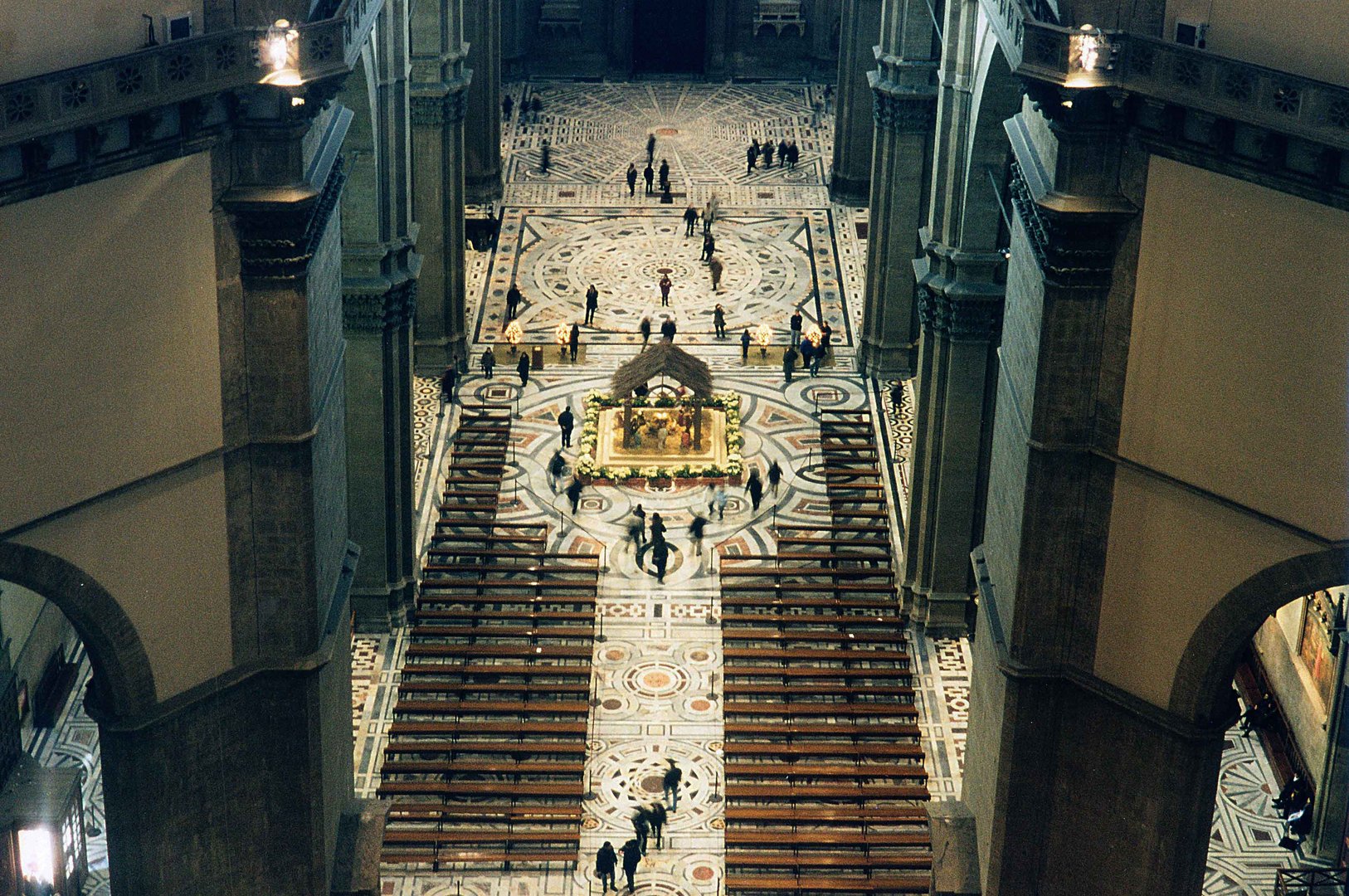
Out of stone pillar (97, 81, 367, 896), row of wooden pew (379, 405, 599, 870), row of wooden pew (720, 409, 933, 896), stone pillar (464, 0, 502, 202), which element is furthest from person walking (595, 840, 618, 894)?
stone pillar (464, 0, 502, 202)

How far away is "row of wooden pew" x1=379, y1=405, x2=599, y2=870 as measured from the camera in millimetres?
29578

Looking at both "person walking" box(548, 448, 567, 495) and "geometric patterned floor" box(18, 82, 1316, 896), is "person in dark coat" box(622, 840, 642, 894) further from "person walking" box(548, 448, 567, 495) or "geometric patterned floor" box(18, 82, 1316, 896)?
"person walking" box(548, 448, 567, 495)

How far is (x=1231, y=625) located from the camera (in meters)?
21.3

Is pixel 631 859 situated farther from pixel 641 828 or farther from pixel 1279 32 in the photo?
pixel 1279 32

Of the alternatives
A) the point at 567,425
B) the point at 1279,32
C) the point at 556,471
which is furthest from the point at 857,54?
the point at 1279,32

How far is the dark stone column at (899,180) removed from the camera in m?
38.2

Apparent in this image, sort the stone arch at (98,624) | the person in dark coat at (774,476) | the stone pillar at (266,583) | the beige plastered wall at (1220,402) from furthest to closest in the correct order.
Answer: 1. the person in dark coat at (774,476)
2. the stone pillar at (266,583)
3. the stone arch at (98,624)
4. the beige plastered wall at (1220,402)

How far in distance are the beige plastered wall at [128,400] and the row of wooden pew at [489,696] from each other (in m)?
8.06

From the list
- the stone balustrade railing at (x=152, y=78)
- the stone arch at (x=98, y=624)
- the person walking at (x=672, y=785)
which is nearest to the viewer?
the stone balustrade railing at (x=152, y=78)

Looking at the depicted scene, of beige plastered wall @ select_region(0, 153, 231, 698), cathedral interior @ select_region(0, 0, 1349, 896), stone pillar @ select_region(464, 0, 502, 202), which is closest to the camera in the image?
beige plastered wall @ select_region(0, 153, 231, 698)

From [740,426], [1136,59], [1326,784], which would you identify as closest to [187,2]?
[1136,59]

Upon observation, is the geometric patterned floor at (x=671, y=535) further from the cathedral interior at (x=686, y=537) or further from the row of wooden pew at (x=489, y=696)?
the row of wooden pew at (x=489, y=696)

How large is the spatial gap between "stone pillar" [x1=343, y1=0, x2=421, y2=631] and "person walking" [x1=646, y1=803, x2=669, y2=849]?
6449 mm

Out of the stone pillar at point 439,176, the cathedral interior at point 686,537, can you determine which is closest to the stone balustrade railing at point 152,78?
the cathedral interior at point 686,537
